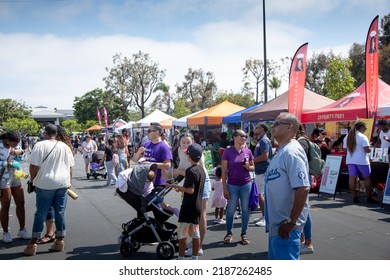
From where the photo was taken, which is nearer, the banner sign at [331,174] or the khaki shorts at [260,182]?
the khaki shorts at [260,182]

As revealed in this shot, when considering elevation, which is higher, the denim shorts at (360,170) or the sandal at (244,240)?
the denim shorts at (360,170)

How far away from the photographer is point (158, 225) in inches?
228

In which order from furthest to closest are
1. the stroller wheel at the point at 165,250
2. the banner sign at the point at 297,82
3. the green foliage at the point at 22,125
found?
the green foliage at the point at 22,125, the banner sign at the point at 297,82, the stroller wheel at the point at 165,250

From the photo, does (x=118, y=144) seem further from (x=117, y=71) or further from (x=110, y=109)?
(x=110, y=109)

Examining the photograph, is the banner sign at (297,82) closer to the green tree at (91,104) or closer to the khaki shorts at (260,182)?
the khaki shorts at (260,182)

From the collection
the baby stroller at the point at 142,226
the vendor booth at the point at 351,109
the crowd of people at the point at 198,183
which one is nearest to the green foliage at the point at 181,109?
the vendor booth at the point at 351,109

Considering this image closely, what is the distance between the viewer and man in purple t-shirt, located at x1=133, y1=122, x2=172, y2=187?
19.9 feet

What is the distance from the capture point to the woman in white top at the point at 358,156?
31.6 feet

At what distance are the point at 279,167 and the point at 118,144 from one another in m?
10.6

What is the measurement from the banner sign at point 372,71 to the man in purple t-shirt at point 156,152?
7284 mm

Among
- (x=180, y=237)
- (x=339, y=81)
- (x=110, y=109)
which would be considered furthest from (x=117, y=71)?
(x=180, y=237)

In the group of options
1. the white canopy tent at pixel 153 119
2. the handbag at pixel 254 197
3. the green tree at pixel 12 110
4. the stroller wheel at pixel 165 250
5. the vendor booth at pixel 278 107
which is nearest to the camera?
the stroller wheel at pixel 165 250

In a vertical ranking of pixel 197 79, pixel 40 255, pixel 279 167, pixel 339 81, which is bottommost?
pixel 40 255

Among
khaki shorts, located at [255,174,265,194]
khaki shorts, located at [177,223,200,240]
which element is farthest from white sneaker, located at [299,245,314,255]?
khaki shorts, located at [255,174,265,194]
